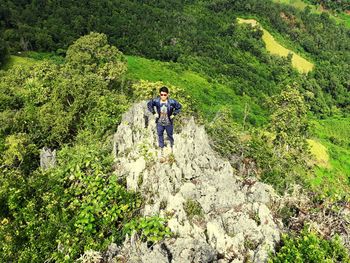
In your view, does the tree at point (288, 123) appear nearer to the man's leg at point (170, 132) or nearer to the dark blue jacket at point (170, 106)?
the man's leg at point (170, 132)

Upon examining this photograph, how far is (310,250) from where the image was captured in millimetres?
18234

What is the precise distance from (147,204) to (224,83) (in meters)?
128

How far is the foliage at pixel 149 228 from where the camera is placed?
1857 centimetres

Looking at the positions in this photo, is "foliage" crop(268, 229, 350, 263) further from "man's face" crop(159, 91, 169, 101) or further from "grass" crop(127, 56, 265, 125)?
"grass" crop(127, 56, 265, 125)

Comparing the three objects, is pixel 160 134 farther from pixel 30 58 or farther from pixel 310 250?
pixel 30 58

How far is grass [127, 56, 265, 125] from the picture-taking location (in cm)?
12038

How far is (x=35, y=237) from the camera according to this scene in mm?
20641

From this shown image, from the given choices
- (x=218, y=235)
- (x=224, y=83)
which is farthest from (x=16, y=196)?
(x=224, y=83)

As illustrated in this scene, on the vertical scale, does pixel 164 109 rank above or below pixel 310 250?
above

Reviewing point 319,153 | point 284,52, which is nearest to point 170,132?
point 319,153

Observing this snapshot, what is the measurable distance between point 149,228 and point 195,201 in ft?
10.6

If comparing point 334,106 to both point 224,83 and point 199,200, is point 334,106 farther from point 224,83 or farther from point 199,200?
point 199,200

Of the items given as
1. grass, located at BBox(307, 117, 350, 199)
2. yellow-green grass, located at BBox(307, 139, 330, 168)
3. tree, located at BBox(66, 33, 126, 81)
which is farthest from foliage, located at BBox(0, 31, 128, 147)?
yellow-green grass, located at BBox(307, 139, 330, 168)

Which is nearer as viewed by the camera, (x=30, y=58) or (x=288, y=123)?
(x=288, y=123)
